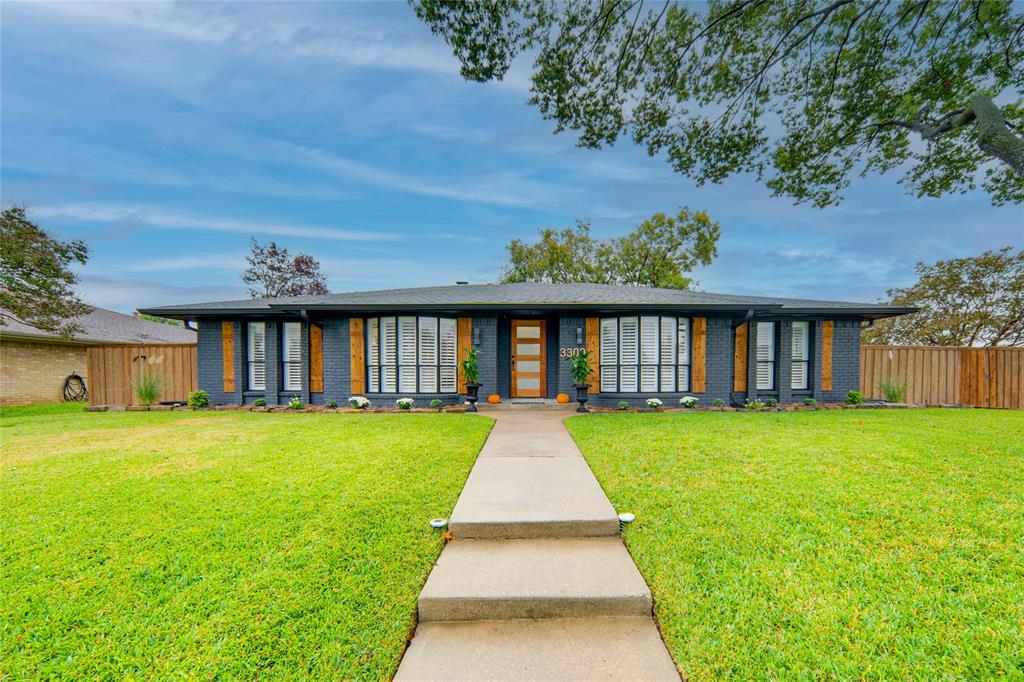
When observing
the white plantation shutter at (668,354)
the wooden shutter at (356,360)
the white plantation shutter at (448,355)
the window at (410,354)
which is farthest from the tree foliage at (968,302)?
the wooden shutter at (356,360)

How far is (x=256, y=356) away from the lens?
32.0 ft

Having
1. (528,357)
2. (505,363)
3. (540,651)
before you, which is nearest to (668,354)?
(528,357)

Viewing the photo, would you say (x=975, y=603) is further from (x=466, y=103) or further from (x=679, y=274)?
(x=679, y=274)

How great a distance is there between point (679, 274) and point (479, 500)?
20347 millimetres

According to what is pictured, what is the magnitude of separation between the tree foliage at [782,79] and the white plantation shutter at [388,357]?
5836mm

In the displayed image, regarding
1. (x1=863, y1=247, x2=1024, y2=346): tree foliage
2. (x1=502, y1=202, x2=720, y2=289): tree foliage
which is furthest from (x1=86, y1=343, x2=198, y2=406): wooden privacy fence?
(x1=863, y1=247, x2=1024, y2=346): tree foliage

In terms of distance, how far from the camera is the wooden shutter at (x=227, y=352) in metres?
9.60

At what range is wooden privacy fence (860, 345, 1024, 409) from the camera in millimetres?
9727

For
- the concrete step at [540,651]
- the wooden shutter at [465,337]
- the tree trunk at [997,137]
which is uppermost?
the tree trunk at [997,137]

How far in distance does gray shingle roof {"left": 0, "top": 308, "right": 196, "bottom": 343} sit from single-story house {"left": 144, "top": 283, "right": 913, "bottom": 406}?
6.08 metres

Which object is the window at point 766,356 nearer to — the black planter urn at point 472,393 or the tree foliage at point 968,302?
the black planter urn at point 472,393

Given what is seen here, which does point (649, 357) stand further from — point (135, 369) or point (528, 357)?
point (135, 369)

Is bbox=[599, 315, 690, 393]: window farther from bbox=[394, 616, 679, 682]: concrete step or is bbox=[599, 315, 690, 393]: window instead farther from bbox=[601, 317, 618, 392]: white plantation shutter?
bbox=[394, 616, 679, 682]: concrete step

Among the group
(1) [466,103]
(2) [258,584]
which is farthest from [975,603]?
(1) [466,103]
